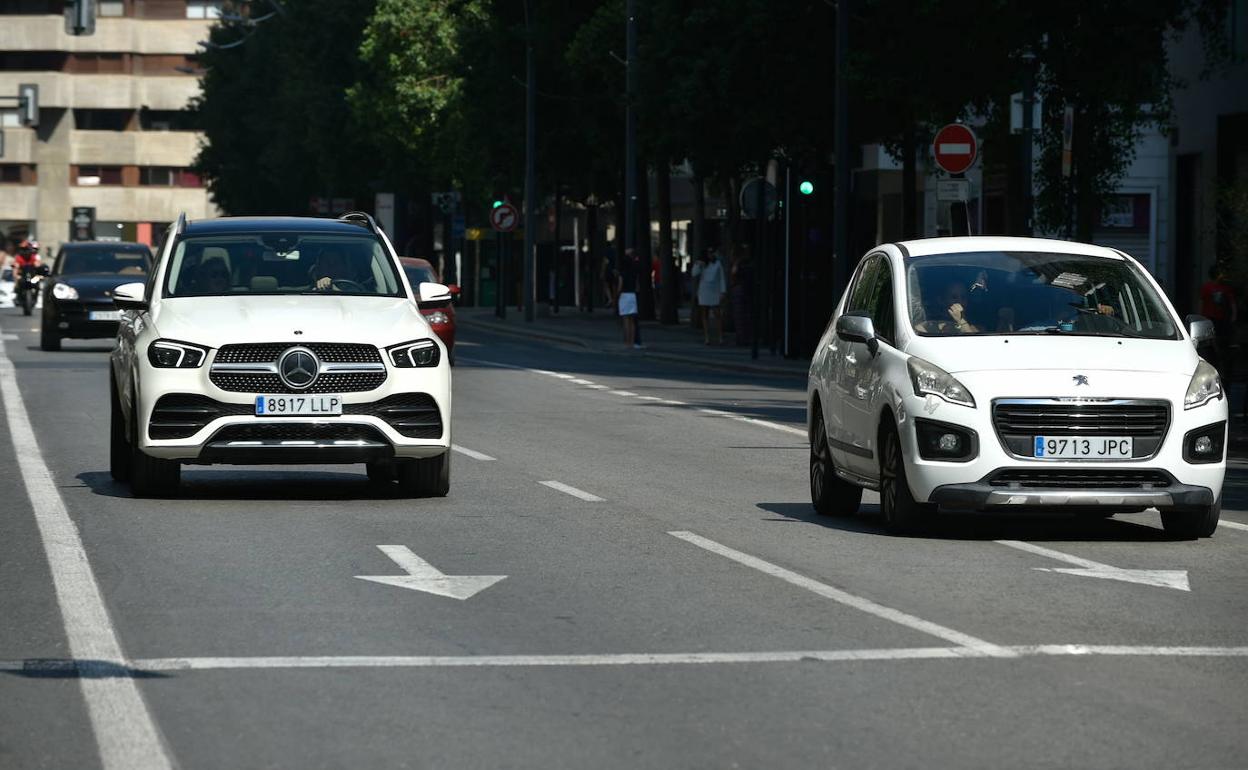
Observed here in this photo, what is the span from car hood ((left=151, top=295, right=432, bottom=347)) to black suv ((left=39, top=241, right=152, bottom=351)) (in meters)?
22.7

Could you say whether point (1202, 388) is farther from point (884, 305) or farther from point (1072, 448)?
point (884, 305)

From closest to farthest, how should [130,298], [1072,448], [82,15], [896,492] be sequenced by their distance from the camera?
1. [1072,448]
2. [896,492]
3. [130,298]
4. [82,15]

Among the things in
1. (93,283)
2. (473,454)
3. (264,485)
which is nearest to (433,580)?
(264,485)


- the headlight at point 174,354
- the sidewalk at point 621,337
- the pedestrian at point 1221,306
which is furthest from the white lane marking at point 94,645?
the sidewalk at point 621,337

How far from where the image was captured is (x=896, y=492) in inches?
542

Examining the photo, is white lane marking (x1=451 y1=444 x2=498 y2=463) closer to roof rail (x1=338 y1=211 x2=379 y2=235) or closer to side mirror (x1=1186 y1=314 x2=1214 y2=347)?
roof rail (x1=338 y1=211 x2=379 y2=235)

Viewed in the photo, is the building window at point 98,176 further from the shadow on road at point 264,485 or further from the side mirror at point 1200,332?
the side mirror at point 1200,332

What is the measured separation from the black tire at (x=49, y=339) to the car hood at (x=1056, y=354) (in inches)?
1078

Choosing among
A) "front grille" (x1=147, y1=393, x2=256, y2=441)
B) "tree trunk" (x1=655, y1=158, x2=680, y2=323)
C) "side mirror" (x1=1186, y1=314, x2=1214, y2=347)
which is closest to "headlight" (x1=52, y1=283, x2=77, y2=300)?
"tree trunk" (x1=655, y1=158, x2=680, y2=323)

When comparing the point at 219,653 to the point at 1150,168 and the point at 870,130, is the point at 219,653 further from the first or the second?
the point at 1150,168

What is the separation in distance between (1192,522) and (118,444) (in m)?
6.71

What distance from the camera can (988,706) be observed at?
812cm

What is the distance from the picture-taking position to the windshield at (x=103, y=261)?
40250 mm

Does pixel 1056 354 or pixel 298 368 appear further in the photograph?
pixel 298 368
